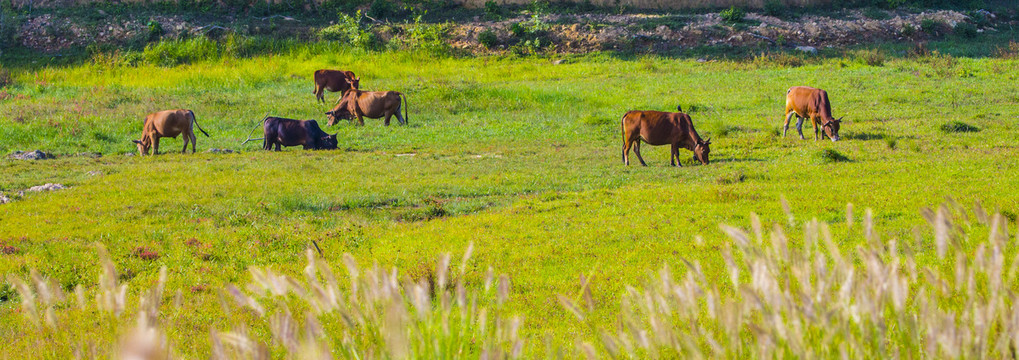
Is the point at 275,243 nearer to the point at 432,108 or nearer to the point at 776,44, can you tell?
the point at 432,108

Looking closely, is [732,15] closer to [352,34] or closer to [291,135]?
[352,34]

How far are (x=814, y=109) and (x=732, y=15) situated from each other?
22.8m

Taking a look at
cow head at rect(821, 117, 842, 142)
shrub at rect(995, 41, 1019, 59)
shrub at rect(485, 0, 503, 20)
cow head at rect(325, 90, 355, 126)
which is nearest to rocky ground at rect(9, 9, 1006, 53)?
shrub at rect(485, 0, 503, 20)

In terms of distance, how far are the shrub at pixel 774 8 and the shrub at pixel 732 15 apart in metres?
2.32

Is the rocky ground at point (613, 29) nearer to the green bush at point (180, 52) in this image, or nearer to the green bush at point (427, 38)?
Result: the green bush at point (427, 38)

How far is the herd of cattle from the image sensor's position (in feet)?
56.0

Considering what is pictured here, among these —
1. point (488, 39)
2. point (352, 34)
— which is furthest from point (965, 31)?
point (352, 34)

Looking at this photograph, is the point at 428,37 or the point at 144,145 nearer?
the point at 144,145

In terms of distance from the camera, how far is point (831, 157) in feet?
51.8

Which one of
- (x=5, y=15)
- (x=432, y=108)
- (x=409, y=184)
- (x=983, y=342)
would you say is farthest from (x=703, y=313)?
(x=5, y=15)

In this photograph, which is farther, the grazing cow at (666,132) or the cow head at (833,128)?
the cow head at (833,128)

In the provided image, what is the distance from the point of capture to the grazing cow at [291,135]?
21.5 metres

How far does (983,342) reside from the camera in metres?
2.56

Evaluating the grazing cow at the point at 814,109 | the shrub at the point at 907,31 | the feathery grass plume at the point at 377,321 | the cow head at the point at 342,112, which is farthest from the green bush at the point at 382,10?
the feathery grass plume at the point at 377,321
